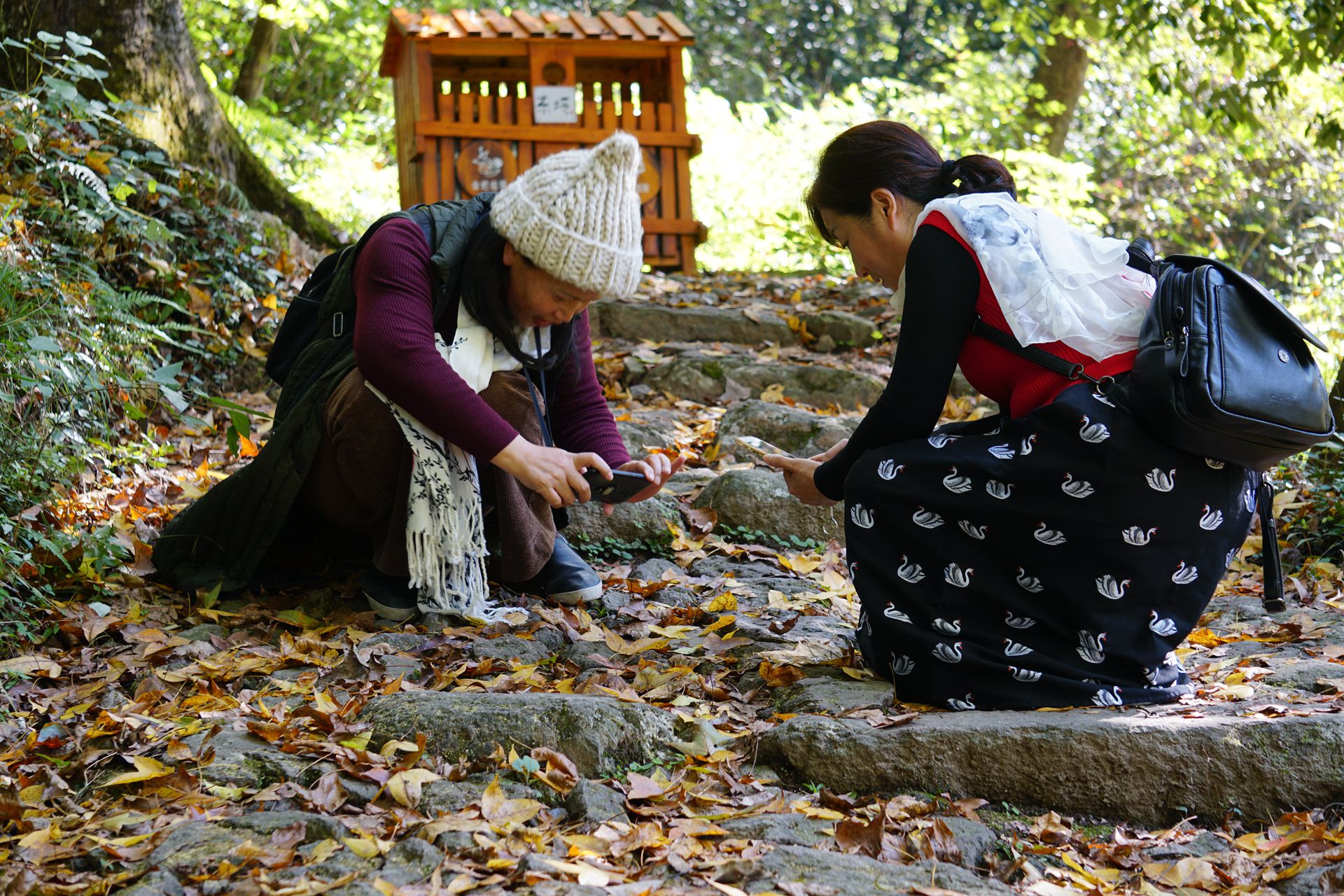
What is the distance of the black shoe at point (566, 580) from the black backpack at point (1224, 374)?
1602 mm

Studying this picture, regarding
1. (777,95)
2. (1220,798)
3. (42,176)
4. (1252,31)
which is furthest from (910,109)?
(1220,798)

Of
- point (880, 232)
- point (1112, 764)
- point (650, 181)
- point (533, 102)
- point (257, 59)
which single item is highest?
point (257, 59)

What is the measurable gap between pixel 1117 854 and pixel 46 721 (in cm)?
214

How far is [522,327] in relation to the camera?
3.14m

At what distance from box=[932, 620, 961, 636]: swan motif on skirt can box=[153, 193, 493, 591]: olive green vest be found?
150 cm

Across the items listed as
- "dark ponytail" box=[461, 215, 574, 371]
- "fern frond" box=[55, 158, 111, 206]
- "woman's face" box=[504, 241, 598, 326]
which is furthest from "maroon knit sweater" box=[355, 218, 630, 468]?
"fern frond" box=[55, 158, 111, 206]

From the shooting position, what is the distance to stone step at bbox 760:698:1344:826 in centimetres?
218

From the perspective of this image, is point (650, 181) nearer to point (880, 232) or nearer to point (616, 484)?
point (616, 484)

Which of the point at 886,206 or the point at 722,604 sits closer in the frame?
the point at 886,206

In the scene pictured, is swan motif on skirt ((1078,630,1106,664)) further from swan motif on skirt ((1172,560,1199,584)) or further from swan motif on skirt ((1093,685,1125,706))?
swan motif on skirt ((1172,560,1199,584))

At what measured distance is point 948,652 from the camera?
8.04 ft

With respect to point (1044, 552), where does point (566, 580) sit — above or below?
below

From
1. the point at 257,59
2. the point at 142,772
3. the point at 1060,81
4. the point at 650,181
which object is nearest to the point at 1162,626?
the point at 142,772

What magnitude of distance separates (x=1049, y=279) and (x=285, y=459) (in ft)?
6.56
